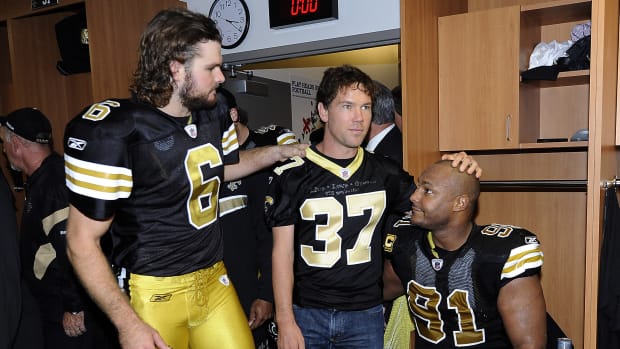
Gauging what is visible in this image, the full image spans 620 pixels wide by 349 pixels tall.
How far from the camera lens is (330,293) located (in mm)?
1744

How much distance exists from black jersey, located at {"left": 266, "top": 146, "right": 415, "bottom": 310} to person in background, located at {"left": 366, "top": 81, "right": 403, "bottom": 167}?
0.92 meters

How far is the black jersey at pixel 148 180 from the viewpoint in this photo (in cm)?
132

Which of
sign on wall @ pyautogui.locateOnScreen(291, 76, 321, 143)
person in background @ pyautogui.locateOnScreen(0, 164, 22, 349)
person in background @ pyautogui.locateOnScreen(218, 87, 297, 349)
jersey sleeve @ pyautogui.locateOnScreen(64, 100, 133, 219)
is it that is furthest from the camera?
sign on wall @ pyautogui.locateOnScreen(291, 76, 321, 143)

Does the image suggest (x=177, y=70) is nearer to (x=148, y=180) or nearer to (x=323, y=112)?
(x=148, y=180)

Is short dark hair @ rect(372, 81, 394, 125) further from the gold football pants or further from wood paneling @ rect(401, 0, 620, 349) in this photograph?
the gold football pants

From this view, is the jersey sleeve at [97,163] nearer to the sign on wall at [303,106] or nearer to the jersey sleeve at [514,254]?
the jersey sleeve at [514,254]

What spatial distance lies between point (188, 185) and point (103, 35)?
1.36m

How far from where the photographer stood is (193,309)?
1.50 metres

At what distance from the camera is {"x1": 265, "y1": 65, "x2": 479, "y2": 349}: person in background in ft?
5.66

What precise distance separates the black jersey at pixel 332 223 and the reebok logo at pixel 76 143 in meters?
0.66

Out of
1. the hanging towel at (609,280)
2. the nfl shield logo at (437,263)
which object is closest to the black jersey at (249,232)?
the nfl shield logo at (437,263)

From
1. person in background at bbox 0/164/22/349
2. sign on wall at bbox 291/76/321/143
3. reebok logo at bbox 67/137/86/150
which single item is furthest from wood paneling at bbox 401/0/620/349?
sign on wall at bbox 291/76/321/143

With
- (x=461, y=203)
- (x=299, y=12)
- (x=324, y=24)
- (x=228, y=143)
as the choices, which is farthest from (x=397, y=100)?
(x=228, y=143)

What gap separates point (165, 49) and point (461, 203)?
1.05 meters
